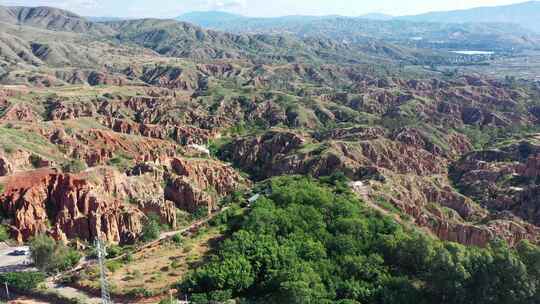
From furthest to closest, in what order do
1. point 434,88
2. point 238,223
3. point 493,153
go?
1. point 434,88
2. point 493,153
3. point 238,223

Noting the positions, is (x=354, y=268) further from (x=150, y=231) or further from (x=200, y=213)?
(x=200, y=213)

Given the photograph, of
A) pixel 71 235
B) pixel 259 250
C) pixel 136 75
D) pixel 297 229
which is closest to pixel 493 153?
pixel 297 229

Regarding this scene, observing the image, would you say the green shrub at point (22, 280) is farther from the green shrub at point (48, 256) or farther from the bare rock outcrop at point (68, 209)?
the bare rock outcrop at point (68, 209)

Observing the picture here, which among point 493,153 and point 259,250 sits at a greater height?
point 259,250

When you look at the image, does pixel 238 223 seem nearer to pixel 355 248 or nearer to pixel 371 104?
pixel 355 248

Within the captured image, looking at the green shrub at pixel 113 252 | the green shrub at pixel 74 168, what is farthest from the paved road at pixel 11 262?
the green shrub at pixel 74 168

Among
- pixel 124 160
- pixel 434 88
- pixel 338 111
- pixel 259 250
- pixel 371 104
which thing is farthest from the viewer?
pixel 434 88
